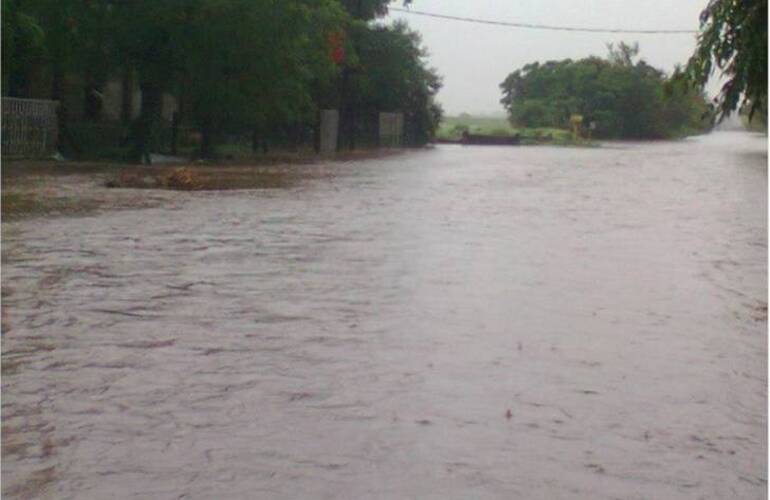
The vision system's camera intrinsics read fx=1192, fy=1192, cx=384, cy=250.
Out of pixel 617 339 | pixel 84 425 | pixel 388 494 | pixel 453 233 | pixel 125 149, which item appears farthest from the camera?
pixel 125 149

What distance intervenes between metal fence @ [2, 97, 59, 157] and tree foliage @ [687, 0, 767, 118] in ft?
73.1

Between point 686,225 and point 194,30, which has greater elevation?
point 194,30

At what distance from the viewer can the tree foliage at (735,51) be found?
9.97 metres

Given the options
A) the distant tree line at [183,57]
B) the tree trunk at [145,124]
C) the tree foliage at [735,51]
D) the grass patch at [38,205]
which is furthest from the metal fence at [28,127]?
the tree foliage at [735,51]

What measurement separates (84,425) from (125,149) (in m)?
29.3

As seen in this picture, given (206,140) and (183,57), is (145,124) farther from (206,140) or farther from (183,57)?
(206,140)

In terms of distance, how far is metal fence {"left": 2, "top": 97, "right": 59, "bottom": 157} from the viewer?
30.0 meters

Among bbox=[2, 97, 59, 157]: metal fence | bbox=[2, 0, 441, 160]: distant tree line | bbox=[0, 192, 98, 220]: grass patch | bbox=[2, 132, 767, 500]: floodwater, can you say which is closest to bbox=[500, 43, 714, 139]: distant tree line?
bbox=[2, 0, 441, 160]: distant tree line

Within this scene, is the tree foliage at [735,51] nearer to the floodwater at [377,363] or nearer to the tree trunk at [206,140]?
the floodwater at [377,363]

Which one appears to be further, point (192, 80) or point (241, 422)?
point (192, 80)

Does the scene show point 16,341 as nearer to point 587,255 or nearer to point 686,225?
point 587,255

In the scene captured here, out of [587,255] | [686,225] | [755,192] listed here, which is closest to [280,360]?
[587,255]

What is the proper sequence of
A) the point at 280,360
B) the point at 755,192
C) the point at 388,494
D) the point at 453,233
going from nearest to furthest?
the point at 388,494 → the point at 280,360 → the point at 453,233 → the point at 755,192

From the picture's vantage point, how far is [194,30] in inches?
1219
